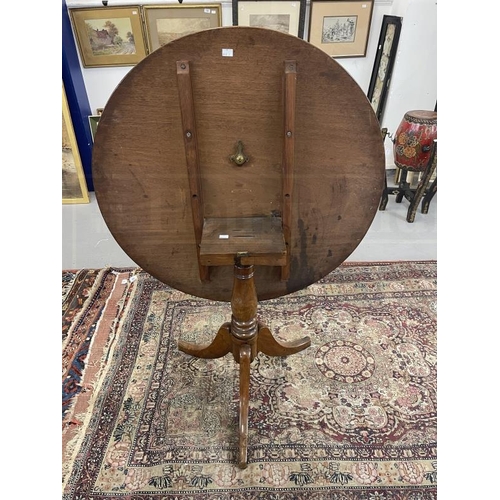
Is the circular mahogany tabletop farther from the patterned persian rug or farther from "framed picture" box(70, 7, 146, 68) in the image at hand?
"framed picture" box(70, 7, 146, 68)

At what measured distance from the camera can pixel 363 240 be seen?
293cm

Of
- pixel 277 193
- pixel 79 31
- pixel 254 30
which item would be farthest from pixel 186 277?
pixel 79 31

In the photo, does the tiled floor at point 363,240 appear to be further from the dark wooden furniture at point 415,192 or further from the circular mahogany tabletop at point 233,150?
the circular mahogany tabletop at point 233,150

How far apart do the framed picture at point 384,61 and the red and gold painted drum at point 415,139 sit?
0.89 ft

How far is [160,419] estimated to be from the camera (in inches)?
68.8

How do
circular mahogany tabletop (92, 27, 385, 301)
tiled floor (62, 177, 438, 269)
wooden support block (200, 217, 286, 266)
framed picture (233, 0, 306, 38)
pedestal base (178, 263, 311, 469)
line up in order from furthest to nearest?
tiled floor (62, 177, 438, 269)
framed picture (233, 0, 306, 38)
pedestal base (178, 263, 311, 469)
wooden support block (200, 217, 286, 266)
circular mahogany tabletop (92, 27, 385, 301)

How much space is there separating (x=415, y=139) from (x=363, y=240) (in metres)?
0.79

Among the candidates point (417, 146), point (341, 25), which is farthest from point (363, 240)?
point (341, 25)

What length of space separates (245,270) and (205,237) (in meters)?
0.22

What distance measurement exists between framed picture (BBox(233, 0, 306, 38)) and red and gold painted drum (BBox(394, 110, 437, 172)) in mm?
970

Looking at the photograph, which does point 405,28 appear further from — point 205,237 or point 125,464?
point 125,464

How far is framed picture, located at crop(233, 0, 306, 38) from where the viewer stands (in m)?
2.60

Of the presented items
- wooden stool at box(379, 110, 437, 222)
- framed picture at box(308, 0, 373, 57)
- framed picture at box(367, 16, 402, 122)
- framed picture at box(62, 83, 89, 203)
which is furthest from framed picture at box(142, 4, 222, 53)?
wooden stool at box(379, 110, 437, 222)

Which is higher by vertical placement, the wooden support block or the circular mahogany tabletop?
the circular mahogany tabletop
